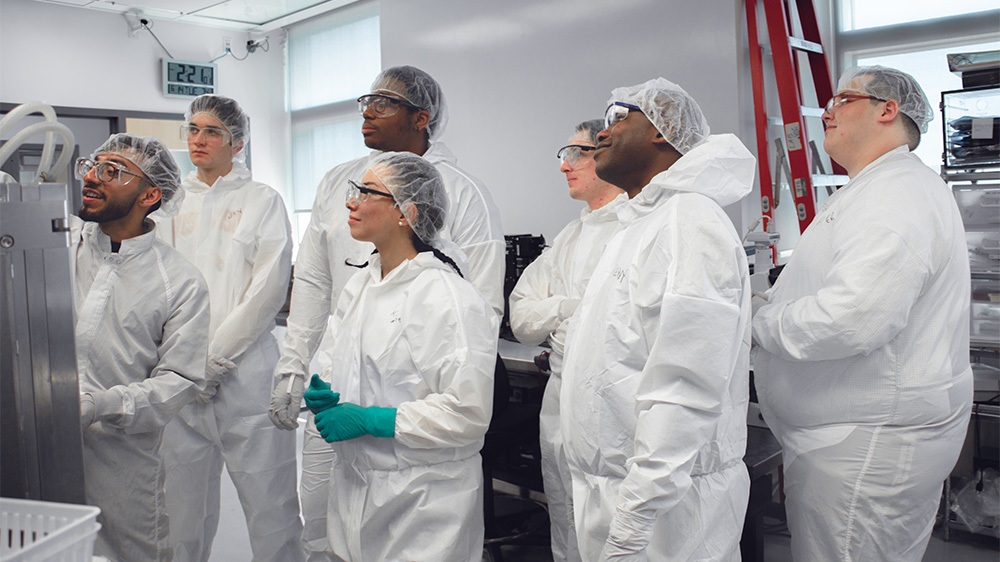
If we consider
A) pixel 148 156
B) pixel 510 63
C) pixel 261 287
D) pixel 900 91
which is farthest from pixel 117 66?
pixel 900 91

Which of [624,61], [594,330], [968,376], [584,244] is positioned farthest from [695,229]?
[624,61]

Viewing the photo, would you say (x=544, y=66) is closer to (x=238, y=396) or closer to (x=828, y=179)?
(x=828, y=179)

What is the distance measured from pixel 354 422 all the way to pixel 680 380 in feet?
2.41

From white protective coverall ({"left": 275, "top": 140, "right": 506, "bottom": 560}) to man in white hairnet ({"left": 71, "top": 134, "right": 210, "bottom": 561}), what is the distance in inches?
14.4

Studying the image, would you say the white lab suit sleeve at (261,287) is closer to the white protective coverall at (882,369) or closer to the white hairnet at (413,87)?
the white hairnet at (413,87)

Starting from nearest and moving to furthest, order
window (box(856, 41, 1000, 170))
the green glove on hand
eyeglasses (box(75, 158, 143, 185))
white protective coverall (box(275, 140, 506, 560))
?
1. the green glove on hand
2. eyeglasses (box(75, 158, 143, 185))
3. white protective coverall (box(275, 140, 506, 560))
4. window (box(856, 41, 1000, 170))

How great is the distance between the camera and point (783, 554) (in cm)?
304

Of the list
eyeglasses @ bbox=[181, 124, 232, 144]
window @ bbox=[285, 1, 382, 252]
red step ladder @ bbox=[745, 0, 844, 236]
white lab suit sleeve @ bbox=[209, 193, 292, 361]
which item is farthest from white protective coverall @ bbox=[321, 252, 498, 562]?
window @ bbox=[285, 1, 382, 252]

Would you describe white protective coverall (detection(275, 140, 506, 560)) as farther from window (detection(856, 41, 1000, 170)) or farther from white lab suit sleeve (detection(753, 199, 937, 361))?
window (detection(856, 41, 1000, 170))

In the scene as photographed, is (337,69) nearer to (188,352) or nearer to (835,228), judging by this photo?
(188,352)

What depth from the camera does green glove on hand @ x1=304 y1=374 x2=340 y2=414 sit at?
179 cm

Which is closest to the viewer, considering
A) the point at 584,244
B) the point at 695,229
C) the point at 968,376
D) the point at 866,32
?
the point at 695,229

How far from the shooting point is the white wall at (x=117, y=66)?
212 inches

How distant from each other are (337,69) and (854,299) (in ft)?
17.7
